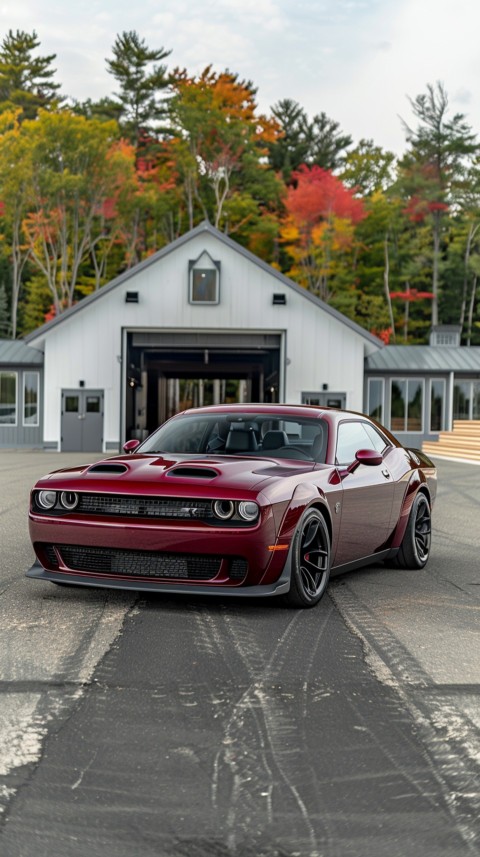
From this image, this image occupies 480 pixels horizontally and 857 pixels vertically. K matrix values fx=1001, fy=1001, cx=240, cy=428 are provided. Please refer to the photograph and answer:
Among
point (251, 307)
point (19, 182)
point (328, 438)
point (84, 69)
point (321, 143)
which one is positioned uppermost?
point (84, 69)

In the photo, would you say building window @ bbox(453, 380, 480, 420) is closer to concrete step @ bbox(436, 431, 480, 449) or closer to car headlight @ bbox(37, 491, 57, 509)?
concrete step @ bbox(436, 431, 480, 449)

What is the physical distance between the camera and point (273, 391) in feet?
121

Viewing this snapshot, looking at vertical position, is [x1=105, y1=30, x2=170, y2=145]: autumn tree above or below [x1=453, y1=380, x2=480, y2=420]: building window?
above

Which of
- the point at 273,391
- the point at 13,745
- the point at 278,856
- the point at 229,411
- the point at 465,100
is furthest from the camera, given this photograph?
the point at 465,100

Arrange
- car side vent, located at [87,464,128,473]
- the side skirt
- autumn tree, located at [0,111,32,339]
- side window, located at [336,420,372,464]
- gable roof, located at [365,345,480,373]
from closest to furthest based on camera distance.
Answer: car side vent, located at [87,464,128,473], the side skirt, side window, located at [336,420,372,464], gable roof, located at [365,345,480,373], autumn tree, located at [0,111,32,339]

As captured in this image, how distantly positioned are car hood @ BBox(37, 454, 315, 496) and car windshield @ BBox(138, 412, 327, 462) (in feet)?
1.40

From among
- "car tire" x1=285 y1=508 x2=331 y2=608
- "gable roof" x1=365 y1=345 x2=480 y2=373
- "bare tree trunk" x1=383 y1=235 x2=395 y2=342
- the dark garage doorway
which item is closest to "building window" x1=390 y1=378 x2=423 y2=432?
"gable roof" x1=365 y1=345 x2=480 y2=373

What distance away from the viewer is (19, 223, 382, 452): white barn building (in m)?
34.6

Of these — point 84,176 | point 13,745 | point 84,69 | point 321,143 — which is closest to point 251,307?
point 84,176

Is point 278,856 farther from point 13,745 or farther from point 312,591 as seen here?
point 312,591

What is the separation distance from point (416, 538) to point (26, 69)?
69.5m

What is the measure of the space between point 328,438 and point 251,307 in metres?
27.5

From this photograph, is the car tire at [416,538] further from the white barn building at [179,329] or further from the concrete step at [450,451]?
the white barn building at [179,329]

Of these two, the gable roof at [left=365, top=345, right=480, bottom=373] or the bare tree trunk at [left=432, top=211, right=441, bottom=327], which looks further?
the bare tree trunk at [left=432, top=211, right=441, bottom=327]
